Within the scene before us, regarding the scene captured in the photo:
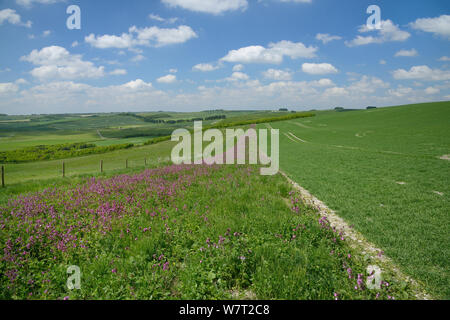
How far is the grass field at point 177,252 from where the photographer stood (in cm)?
404

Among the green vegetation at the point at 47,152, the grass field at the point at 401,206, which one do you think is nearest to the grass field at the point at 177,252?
the grass field at the point at 401,206

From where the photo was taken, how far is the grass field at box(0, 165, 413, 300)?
4.04 m

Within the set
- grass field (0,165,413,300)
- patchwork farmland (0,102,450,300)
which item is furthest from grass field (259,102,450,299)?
grass field (0,165,413,300)

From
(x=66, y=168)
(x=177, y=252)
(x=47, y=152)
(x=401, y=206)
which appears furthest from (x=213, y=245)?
(x=47, y=152)

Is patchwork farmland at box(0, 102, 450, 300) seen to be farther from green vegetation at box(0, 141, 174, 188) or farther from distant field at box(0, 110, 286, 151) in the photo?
distant field at box(0, 110, 286, 151)

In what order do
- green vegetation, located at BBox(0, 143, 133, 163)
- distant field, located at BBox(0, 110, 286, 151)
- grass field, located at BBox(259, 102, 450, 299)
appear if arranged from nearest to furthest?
grass field, located at BBox(259, 102, 450, 299) < green vegetation, located at BBox(0, 143, 133, 163) < distant field, located at BBox(0, 110, 286, 151)

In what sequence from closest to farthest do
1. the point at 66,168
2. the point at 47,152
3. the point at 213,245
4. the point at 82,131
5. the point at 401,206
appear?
the point at 213,245 < the point at 401,206 < the point at 66,168 < the point at 47,152 < the point at 82,131

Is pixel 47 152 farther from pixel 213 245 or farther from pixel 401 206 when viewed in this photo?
pixel 401 206

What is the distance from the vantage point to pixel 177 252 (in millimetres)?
5277

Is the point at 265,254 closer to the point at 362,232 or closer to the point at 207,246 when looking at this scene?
the point at 207,246

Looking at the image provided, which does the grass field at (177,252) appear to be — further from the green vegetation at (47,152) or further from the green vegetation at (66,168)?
the green vegetation at (47,152)

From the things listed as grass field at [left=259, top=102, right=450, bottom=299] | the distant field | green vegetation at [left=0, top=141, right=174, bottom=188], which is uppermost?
the distant field

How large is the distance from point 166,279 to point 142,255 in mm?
1107

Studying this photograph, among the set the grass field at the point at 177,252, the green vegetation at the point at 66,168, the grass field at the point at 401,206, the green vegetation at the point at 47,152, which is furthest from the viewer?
the green vegetation at the point at 47,152
